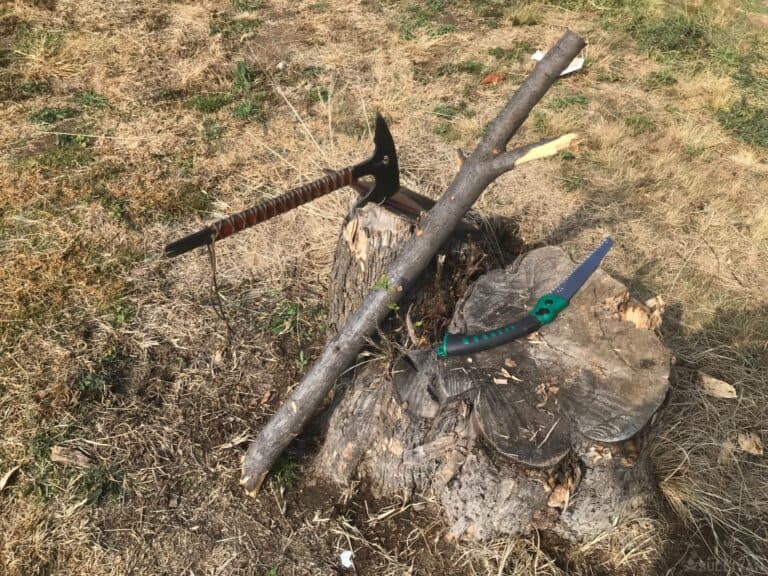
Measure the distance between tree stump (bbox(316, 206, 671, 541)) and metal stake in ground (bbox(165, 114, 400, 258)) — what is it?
209mm

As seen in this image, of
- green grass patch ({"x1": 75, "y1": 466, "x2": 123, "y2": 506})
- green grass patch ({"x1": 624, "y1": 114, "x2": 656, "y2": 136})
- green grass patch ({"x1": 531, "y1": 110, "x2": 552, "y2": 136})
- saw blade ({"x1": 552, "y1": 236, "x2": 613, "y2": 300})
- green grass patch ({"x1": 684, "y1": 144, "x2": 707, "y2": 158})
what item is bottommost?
green grass patch ({"x1": 75, "y1": 466, "x2": 123, "y2": 506})

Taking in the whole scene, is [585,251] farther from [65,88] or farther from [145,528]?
[65,88]

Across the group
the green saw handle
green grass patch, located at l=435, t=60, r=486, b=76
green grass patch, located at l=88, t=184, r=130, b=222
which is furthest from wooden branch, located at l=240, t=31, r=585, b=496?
green grass patch, located at l=435, t=60, r=486, b=76

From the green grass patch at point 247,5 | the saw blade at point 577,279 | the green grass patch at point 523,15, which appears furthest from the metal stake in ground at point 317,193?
the green grass patch at point 247,5

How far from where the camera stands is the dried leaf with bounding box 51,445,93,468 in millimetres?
2814

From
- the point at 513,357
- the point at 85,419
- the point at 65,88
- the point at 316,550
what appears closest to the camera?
the point at 513,357

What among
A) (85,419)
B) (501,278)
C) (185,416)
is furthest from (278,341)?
(501,278)

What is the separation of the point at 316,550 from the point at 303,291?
5.45 ft

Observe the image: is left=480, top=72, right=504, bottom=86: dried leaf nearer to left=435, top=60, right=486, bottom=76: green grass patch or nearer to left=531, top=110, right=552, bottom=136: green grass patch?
left=435, top=60, right=486, bottom=76: green grass patch

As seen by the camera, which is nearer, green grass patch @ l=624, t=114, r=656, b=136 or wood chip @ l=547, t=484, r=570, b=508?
wood chip @ l=547, t=484, r=570, b=508

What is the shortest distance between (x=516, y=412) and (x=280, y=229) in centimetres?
255

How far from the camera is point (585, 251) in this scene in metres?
4.07

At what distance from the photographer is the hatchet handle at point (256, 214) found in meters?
2.08

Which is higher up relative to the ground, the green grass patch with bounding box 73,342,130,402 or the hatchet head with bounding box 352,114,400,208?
the hatchet head with bounding box 352,114,400,208
